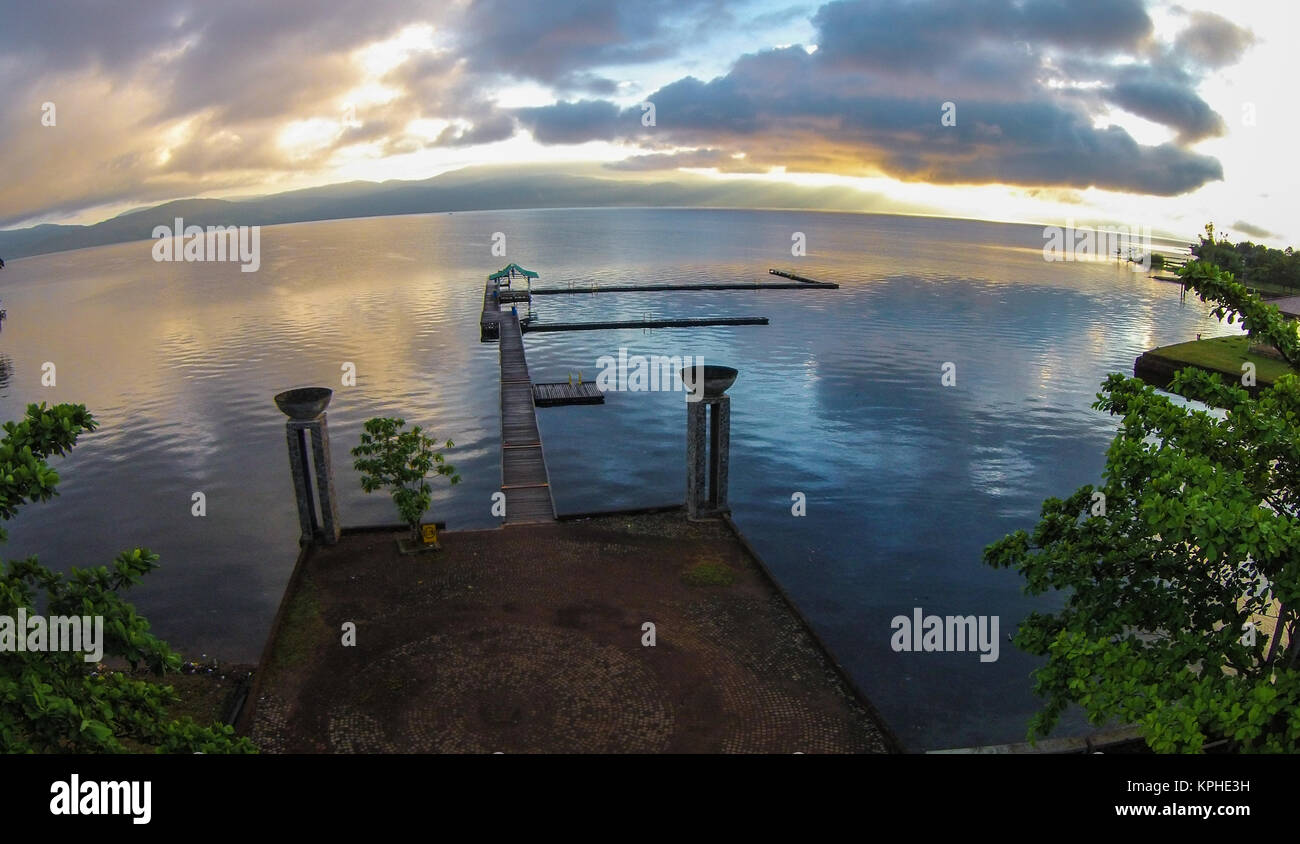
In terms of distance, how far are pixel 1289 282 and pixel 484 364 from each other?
418 ft

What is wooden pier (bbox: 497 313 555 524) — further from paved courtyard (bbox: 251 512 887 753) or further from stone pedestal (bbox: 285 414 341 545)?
stone pedestal (bbox: 285 414 341 545)

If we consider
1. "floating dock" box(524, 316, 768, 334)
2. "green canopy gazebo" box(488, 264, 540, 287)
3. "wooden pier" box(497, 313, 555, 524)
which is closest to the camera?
"wooden pier" box(497, 313, 555, 524)

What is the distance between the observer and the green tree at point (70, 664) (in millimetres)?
7422

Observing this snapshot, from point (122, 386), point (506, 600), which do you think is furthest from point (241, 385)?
point (506, 600)

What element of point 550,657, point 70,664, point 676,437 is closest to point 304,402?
point 550,657

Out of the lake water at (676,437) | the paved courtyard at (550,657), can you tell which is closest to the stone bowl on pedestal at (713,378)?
the paved courtyard at (550,657)

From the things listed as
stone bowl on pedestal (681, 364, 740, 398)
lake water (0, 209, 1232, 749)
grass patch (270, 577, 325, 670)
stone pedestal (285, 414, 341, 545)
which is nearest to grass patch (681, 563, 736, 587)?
lake water (0, 209, 1232, 749)

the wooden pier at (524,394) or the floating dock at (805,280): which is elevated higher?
the floating dock at (805,280)

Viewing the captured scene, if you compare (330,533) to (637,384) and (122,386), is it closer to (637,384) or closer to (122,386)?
(637,384)

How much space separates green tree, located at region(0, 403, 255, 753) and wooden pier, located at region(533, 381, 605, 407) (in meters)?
43.9

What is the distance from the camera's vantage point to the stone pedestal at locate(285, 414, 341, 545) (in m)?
24.7

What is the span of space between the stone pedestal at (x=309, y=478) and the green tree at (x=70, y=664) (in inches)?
635

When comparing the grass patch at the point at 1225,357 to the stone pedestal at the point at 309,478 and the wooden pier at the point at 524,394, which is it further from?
the stone pedestal at the point at 309,478

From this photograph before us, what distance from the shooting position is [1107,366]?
6925cm
